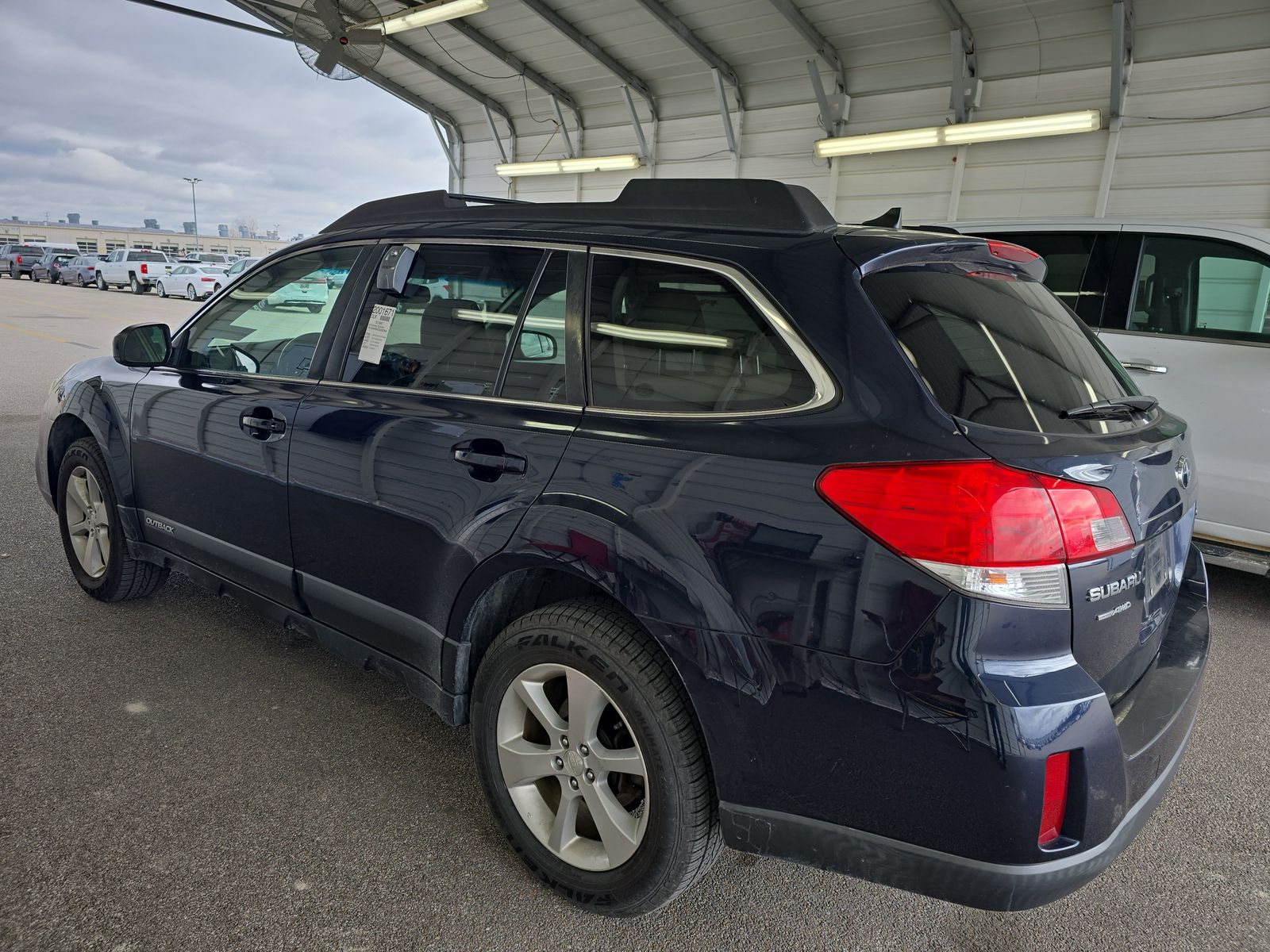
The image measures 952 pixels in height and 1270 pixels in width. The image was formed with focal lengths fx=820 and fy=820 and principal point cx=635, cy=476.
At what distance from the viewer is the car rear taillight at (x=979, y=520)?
4.88 ft

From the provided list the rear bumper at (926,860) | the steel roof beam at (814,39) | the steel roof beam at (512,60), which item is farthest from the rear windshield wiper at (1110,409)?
the steel roof beam at (512,60)

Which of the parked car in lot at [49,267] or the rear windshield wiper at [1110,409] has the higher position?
the parked car in lot at [49,267]

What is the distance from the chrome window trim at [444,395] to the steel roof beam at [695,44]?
11.1 m

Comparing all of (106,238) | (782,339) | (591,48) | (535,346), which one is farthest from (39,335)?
(106,238)

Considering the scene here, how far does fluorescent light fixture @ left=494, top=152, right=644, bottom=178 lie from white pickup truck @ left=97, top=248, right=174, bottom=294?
20730 millimetres

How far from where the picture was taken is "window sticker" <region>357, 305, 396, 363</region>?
255 cm

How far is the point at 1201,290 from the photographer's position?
438cm

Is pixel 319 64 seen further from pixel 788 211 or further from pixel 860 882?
pixel 860 882

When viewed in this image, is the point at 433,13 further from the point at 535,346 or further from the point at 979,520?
the point at 979,520

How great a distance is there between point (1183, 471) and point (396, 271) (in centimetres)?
227

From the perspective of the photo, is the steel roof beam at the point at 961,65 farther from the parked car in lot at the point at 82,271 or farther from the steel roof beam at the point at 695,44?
the parked car in lot at the point at 82,271

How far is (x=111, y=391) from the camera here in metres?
3.47

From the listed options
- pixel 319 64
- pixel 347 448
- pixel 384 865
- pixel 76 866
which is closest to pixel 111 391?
pixel 347 448

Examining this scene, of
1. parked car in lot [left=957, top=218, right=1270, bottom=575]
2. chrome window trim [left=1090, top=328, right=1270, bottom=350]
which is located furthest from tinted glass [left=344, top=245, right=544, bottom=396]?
parked car in lot [left=957, top=218, right=1270, bottom=575]
